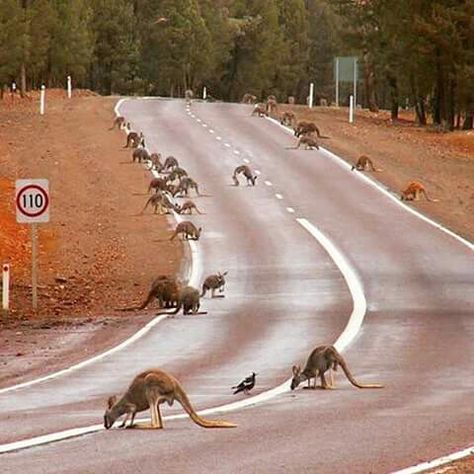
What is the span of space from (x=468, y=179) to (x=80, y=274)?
24.0 m

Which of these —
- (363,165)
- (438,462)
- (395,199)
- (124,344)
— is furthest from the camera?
(363,165)

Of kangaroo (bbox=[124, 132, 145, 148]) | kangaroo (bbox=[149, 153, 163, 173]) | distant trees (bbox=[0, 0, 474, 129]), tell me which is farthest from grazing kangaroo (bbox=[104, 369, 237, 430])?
distant trees (bbox=[0, 0, 474, 129])

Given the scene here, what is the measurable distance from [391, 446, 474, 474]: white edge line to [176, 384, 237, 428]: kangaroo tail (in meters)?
2.28

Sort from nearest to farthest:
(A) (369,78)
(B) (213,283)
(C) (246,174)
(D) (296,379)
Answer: (D) (296,379)
(B) (213,283)
(C) (246,174)
(A) (369,78)

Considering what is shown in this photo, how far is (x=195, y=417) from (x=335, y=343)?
340 inches

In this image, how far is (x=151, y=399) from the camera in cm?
1269

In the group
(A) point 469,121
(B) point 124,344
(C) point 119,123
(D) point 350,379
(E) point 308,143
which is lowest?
→ (B) point 124,344

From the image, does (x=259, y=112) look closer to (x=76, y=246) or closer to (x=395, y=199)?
(x=395, y=199)

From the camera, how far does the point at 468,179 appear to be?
52312 millimetres

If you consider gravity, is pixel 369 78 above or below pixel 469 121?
above

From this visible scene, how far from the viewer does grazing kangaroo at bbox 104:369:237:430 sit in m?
12.6

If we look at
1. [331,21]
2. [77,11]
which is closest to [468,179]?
[77,11]

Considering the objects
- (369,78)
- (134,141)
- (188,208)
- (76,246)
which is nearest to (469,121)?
(369,78)

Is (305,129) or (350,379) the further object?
(305,129)
